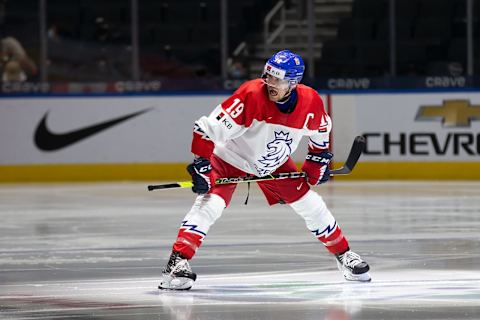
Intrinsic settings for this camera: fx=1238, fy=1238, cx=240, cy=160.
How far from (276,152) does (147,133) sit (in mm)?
10438

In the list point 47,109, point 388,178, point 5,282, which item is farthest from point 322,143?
point 47,109

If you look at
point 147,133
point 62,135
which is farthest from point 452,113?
point 62,135

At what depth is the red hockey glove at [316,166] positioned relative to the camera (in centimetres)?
716

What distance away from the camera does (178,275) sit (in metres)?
6.66

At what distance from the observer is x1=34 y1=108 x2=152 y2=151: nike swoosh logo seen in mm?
17344

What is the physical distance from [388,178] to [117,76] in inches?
164

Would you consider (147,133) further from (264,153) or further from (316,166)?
(264,153)

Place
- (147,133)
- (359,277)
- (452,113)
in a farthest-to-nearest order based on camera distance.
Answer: (147,133) < (452,113) < (359,277)

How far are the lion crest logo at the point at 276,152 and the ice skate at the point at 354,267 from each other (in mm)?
675

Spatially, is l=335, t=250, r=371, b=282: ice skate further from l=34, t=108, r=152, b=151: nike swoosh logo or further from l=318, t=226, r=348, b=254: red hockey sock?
l=34, t=108, r=152, b=151: nike swoosh logo

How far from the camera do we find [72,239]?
9906 millimetres

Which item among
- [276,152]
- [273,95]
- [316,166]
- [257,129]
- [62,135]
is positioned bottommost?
[62,135]

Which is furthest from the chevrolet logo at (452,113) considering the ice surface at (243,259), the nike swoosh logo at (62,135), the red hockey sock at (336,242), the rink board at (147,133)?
the red hockey sock at (336,242)

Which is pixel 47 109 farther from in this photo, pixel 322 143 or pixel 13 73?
pixel 322 143
